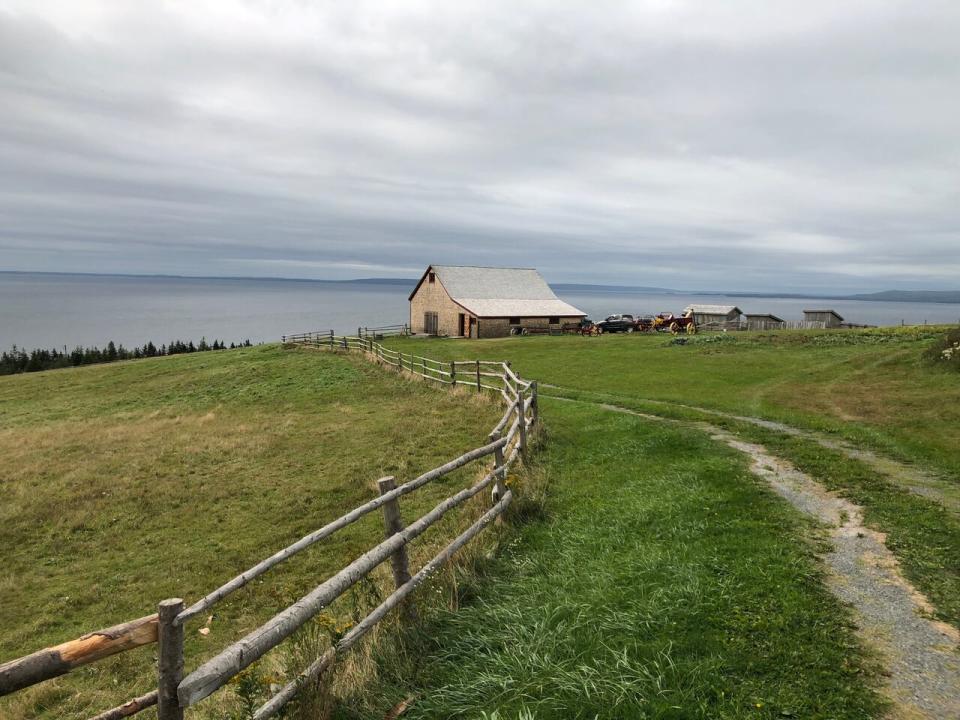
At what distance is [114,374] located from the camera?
41.5 m

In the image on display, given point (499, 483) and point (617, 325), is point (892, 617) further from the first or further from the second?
point (617, 325)

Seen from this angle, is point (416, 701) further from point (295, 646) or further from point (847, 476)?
point (847, 476)

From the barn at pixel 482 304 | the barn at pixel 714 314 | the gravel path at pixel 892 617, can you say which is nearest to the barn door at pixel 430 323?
the barn at pixel 482 304

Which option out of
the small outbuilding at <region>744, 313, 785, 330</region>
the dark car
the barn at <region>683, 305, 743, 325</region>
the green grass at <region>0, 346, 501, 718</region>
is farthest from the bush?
the barn at <region>683, 305, 743, 325</region>

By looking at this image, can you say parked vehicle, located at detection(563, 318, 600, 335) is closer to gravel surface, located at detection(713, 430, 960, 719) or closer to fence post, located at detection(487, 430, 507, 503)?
fence post, located at detection(487, 430, 507, 503)

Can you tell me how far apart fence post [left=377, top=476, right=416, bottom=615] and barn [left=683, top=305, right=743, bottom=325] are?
54202 millimetres

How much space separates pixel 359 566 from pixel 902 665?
15.3ft

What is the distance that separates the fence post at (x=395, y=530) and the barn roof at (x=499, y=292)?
44388mm

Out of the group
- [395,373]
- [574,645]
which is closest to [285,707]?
[574,645]

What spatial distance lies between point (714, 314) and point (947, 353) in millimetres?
38518

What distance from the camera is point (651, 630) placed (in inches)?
210

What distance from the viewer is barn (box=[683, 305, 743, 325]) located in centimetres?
5666

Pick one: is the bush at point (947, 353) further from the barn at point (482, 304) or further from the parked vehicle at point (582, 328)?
the barn at point (482, 304)

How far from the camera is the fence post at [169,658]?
12.1 ft
